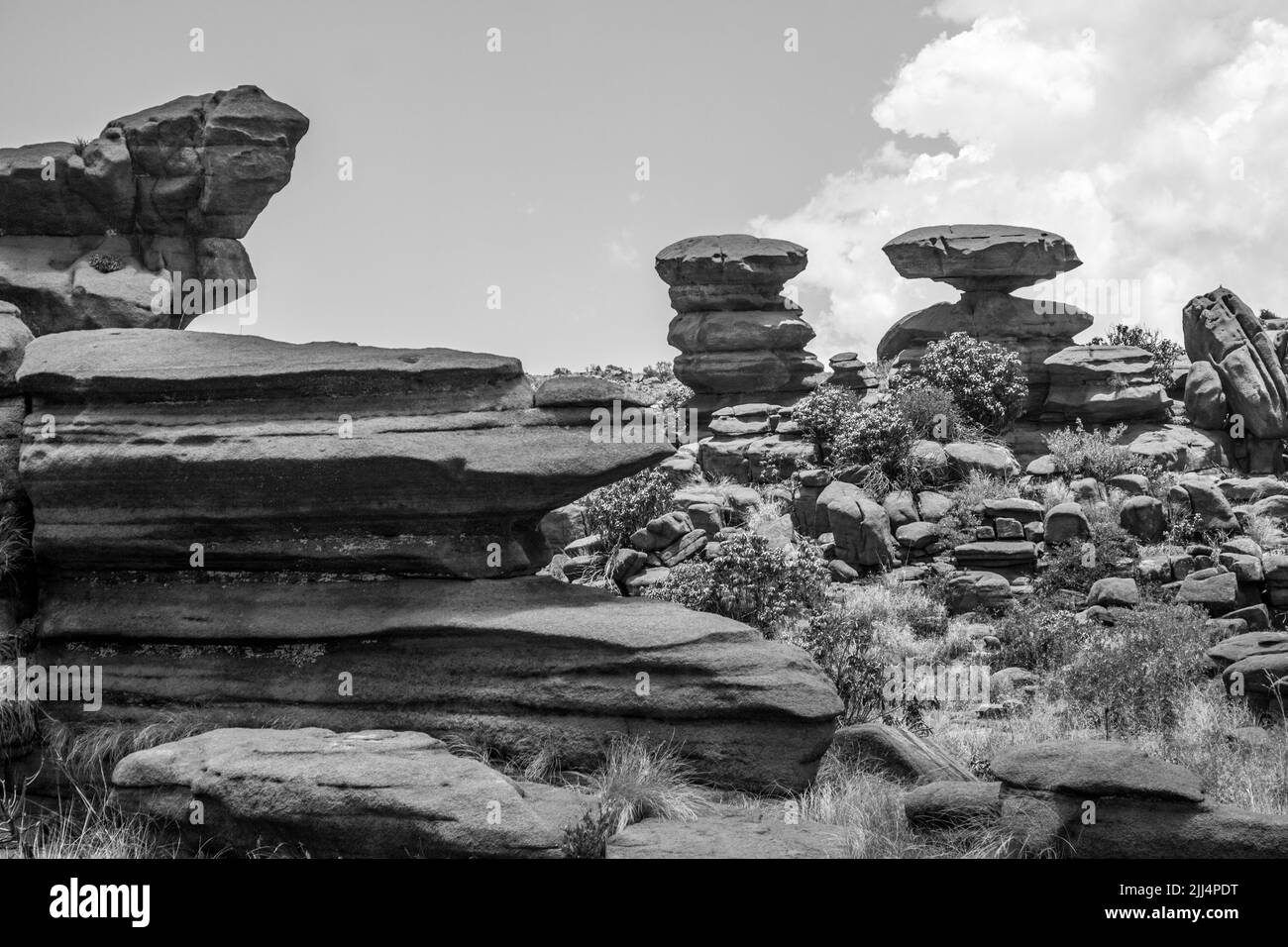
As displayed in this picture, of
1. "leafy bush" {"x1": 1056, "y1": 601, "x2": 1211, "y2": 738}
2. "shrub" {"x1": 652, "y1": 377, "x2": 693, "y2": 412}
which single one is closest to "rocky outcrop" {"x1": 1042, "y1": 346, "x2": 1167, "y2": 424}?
"shrub" {"x1": 652, "y1": 377, "x2": 693, "y2": 412}

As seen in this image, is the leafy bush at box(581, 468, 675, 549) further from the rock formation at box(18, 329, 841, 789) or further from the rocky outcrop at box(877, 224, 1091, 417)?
the rocky outcrop at box(877, 224, 1091, 417)

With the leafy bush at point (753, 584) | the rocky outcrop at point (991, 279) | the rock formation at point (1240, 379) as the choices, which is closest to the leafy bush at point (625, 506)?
the leafy bush at point (753, 584)

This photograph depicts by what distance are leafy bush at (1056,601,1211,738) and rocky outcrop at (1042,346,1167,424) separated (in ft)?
39.4

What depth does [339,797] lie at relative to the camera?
30.8ft

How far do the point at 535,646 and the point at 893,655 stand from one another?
7512 millimetres

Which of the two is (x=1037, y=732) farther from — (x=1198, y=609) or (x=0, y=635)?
(x=0, y=635)

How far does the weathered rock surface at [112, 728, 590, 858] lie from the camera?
9.07 meters

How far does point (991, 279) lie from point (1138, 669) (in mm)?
20289

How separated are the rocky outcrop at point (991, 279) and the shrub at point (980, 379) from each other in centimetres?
323

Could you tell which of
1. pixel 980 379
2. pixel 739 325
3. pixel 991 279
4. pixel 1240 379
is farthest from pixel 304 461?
pixel 991 279

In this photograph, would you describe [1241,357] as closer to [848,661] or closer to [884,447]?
[884,447]

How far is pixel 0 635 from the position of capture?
1250 cm

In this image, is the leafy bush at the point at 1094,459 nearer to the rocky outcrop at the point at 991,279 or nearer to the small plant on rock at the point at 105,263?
the rocky outcrop at the point at 991,279

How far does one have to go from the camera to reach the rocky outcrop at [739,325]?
1353 inches
